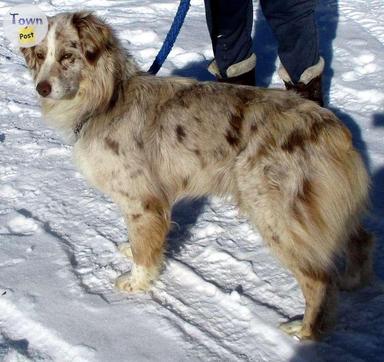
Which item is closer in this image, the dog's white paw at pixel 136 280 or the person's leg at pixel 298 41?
the dog's white paw at pixel 136 280

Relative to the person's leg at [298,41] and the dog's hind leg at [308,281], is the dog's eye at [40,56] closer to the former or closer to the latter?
the dog's hind leg at [308,281]

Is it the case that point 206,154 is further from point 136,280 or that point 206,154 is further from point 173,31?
point 173,31

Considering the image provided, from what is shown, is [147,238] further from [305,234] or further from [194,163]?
[305,234]

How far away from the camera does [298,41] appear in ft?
13.7

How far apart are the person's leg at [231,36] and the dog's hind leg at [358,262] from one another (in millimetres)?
1822

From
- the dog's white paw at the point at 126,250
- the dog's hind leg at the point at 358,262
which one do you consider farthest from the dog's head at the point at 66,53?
the dog's hind leg at the point at 358,262

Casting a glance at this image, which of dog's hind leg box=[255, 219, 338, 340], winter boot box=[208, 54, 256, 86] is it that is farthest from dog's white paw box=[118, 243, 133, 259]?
winter boot box=[208, 54, 256, 86]

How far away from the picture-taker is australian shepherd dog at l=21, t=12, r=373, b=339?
2.77 m

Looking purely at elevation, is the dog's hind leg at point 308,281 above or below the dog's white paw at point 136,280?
above

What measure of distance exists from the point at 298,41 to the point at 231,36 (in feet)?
1.70

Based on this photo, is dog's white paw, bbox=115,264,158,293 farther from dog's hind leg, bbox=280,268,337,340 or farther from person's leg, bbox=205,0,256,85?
person's leg, bbox=205,0,256,85

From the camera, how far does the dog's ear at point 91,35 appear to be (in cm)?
300

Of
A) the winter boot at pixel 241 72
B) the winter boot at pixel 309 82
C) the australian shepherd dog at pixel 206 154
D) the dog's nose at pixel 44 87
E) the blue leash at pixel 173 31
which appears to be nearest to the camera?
the australian shepherd dog at pixel 206 154

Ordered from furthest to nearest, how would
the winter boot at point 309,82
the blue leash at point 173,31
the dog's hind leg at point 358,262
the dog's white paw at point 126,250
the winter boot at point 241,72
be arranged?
the winter boot at point 241,72 < the winter boot at point 309,82 < the blue leash at point 173,31 < the dog's white paw at point 126,250 < the dog's hind leg at point 358,262
